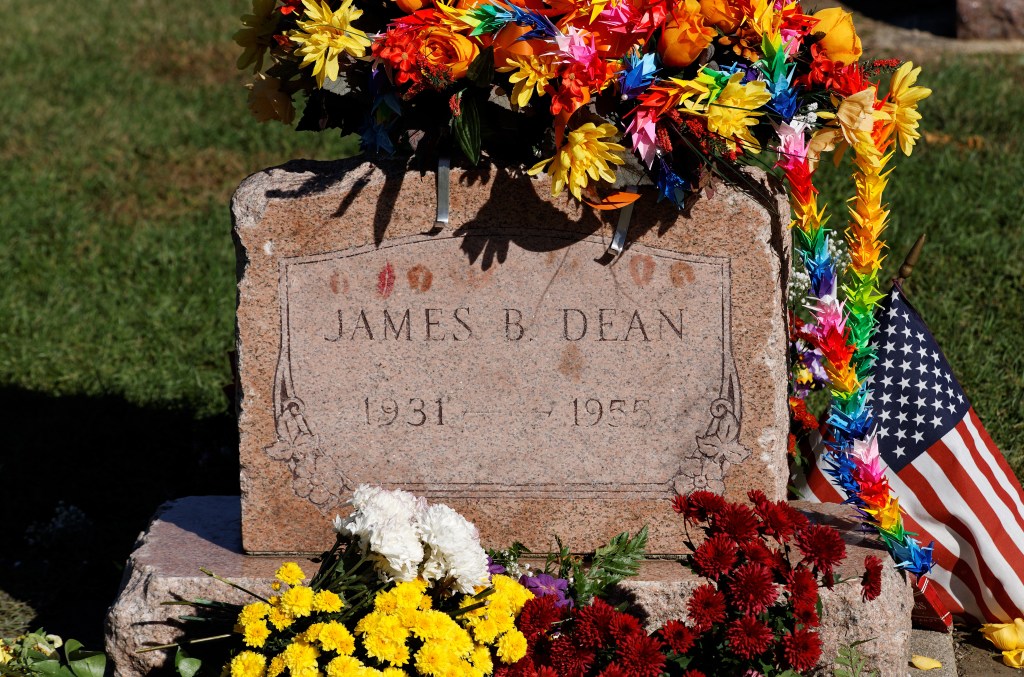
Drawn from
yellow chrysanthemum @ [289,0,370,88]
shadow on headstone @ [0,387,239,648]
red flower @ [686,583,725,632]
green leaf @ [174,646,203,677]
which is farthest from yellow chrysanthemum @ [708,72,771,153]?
shadow on headstone @ [0,387,239,648]

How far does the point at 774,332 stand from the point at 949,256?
299 centimetres

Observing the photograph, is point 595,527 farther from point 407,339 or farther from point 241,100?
point 241,100

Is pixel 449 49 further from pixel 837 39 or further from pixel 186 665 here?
pixel 186 665

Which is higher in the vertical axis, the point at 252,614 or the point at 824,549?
the point at 824,549

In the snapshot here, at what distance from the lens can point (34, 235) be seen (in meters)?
6.43

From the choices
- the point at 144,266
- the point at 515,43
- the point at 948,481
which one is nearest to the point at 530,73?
the point at 515,43

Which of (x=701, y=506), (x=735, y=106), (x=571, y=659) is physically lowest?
(x=571, y=659)

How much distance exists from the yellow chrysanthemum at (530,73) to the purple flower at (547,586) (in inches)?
48.2

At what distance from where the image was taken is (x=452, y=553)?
2715 millimetres

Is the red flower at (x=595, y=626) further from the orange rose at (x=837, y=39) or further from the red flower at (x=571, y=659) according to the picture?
the orange rose at (x=837, y=39)

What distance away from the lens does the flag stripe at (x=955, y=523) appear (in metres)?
3.42

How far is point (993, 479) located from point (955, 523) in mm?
181

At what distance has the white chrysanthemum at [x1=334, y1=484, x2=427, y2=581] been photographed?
268 centimetres

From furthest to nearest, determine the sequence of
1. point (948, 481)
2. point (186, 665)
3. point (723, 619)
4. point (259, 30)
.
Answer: point (948, 481) < point (259, 30) < point (186, 665) < point (723, 619)
